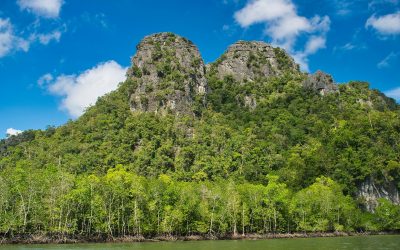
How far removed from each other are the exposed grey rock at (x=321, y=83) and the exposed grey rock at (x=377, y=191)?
57552 millimetres

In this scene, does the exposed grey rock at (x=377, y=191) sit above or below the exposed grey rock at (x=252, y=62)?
below

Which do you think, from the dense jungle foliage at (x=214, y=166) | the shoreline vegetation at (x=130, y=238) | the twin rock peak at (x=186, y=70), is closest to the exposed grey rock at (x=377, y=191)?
the dense jungle foliage at (x=214, y=166)

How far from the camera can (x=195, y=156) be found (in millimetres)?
100938

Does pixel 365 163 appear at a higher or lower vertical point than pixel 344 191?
higher

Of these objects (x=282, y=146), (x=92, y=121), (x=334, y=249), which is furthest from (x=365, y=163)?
(x=92, y=121)

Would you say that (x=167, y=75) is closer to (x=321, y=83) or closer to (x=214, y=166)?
(x=214, y=166)

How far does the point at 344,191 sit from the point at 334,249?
1801 inches

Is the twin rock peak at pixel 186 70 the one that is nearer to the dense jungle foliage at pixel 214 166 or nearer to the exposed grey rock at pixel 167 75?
the exposed grey rock at pixel 167 75

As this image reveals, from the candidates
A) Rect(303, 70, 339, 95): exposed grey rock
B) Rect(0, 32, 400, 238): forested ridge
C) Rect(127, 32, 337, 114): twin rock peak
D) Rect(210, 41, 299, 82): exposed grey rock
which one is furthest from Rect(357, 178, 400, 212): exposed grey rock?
Rect(210, 41, 299, 82): exposed grey rock

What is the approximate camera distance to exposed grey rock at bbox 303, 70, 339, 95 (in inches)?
5384

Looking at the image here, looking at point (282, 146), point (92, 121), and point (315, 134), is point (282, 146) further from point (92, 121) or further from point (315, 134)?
point (92, 121)

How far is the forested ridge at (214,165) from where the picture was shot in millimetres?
53844

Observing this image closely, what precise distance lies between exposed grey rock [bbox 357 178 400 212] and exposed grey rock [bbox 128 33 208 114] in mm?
53104

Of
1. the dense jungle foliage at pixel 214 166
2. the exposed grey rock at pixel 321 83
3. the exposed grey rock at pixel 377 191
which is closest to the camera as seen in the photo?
the dense jungle foliage at pixel 214 166
